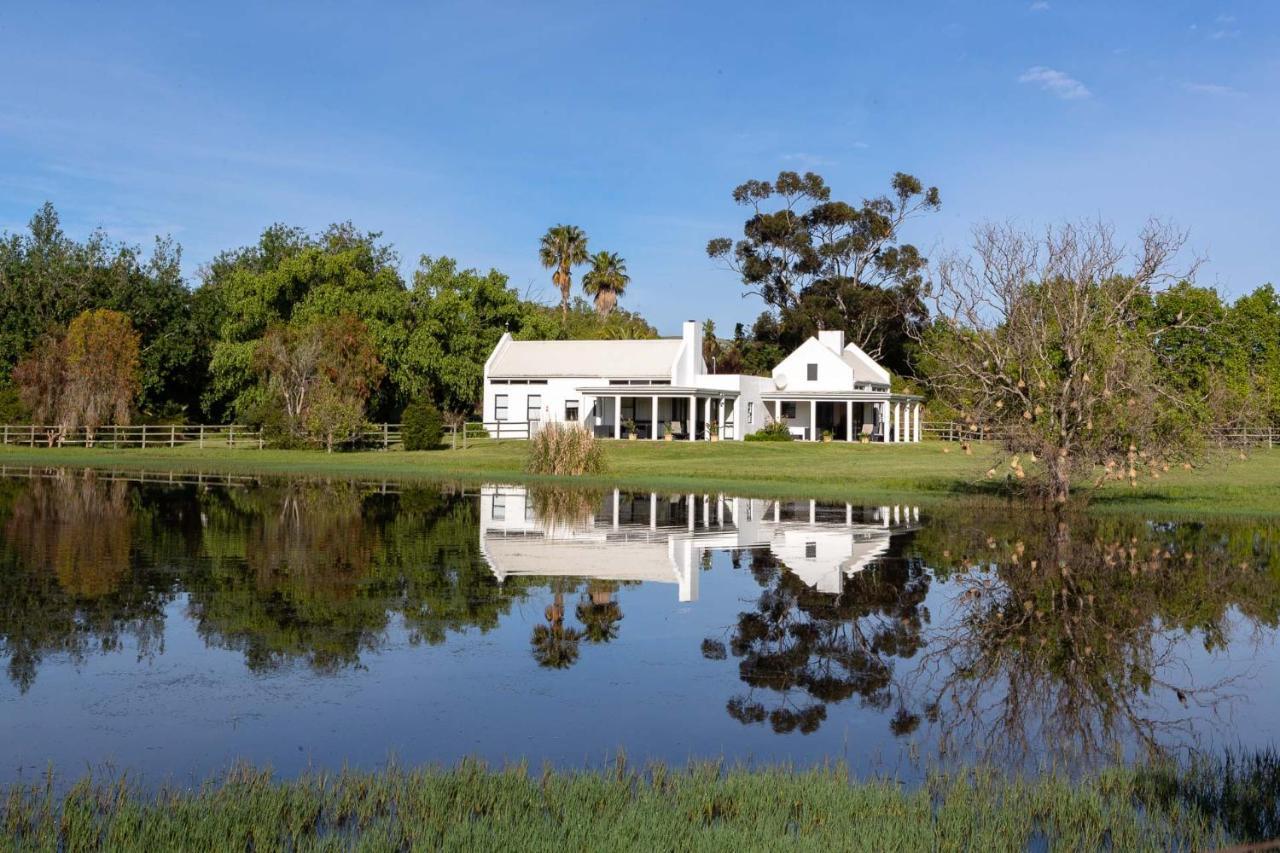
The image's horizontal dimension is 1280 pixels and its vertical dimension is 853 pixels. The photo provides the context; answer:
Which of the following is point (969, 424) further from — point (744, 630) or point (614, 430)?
point (614, 430)

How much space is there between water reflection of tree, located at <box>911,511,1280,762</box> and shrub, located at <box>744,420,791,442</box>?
33922 mm

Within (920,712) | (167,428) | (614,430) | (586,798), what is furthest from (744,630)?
(167,428)

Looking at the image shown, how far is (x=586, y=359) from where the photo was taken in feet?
205

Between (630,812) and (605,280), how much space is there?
82686mm

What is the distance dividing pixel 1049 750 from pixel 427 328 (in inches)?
2254

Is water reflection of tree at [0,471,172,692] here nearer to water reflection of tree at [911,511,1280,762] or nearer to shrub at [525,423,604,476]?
water reflection of tree at [911,511,1280,762]

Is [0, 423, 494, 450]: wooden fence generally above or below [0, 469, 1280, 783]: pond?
above

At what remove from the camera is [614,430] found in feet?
198

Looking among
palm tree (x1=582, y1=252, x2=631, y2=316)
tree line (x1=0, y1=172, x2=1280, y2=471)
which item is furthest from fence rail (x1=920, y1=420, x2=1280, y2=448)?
palm tree (x1=582, y1=252, x2=631, y2=316)

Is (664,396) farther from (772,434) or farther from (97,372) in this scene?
(97,372)

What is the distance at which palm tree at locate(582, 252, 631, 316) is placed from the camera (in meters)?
88.8

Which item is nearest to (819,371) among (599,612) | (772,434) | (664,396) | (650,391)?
(772,434)

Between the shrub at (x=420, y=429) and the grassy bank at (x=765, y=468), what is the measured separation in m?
1.43

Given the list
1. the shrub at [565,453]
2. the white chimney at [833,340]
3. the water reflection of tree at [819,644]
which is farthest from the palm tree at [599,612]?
the white chimney at [833,340]
